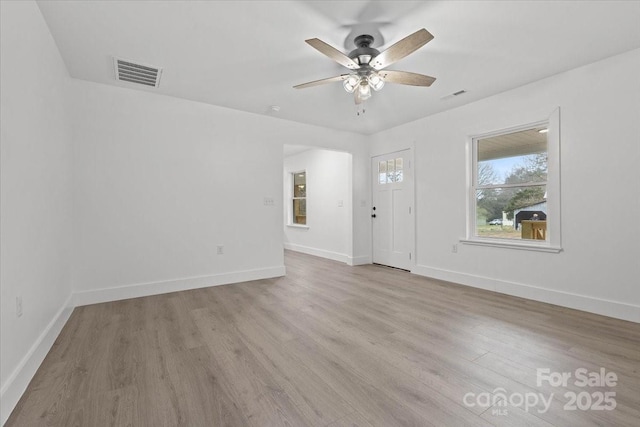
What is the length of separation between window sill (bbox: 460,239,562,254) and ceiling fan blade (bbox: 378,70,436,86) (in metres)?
2.28

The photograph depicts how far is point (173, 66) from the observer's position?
2924 mm

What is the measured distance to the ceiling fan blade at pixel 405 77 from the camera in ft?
8.39

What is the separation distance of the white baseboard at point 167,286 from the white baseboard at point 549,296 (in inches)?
104

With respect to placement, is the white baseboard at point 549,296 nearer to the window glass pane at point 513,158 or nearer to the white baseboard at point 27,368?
the window glass pane at point 513,158

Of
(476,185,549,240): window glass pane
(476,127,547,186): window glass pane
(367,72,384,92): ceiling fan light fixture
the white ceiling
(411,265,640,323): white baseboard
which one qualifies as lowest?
(411,265,640,323): white baseboard

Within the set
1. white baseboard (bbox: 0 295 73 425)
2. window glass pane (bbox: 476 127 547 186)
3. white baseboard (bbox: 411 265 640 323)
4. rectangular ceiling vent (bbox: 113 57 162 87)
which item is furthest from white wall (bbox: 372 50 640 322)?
white baseboard (bbox: 0 295 73 425)

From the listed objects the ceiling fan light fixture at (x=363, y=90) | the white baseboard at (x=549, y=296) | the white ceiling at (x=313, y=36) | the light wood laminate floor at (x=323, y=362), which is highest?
the white ceiling at (x=313, y=36)

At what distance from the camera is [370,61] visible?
8.25 feet

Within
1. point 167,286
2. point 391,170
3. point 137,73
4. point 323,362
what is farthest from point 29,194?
point 391,170

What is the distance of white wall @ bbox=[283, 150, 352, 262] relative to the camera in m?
5.82

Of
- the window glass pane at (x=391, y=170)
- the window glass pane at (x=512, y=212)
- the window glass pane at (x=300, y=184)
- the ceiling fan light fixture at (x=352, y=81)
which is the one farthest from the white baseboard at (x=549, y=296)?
the window glass pane at (x=300, y=184)

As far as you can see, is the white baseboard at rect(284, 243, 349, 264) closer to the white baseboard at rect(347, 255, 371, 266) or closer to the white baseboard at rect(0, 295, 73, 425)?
the white baseboard at rect(347, 255, 371, 266)

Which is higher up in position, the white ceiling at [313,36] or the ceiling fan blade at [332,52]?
the white ceiling at [313,36]

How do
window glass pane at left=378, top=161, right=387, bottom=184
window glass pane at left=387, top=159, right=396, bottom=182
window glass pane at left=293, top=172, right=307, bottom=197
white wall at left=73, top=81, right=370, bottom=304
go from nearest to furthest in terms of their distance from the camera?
white wall at left=73, top=81, right=370, bottom=304
window glass pane at left=387, top=159, right=396, bottom=182
window glass pane at left=378, top=161, right=387, bottom=184
window glass pane at left=293, top=172, right=307, bottom=197
